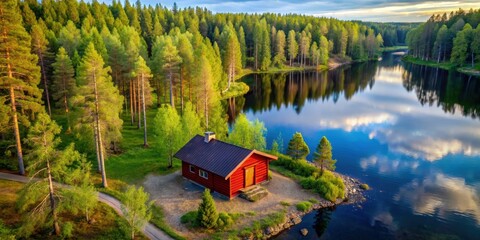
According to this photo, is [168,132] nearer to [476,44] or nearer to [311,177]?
[311,177]

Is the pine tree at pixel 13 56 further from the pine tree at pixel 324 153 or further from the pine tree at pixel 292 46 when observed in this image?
the pine tree at pixel 292 46

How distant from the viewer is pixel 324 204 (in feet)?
97.5

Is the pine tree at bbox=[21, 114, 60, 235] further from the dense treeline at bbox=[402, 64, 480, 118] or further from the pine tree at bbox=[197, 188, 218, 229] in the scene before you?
the dense treeline at bbox=[402, 64, 480, 118]

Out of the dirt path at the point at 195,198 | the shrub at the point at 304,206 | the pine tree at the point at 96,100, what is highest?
the pine tree at the point at 96,100

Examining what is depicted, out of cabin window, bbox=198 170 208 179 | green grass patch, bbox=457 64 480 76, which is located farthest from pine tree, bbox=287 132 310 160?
green grass patch, bbox=457 64 480 76

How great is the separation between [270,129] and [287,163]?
15557mm

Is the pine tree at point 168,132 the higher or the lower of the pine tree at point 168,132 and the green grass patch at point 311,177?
the higher

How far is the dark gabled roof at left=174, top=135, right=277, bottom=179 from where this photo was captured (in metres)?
29.0

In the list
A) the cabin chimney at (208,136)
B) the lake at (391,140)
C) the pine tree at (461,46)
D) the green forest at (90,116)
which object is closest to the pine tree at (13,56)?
the green forest at (90,116)

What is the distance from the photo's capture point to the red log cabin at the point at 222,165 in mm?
29016

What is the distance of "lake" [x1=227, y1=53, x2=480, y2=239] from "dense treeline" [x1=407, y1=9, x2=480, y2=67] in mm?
12150

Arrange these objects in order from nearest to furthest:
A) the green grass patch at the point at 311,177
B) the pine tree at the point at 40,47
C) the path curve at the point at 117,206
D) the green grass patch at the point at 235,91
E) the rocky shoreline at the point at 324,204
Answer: the path curve at the point at 117,206, the rocky shoreline at the point at 324,204, the green grass patch at the point at 311,177, the pine tree at the point at 40,47, the green grass patch at the point at 235,91

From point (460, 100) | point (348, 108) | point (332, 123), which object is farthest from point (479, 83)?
point (332, 123)

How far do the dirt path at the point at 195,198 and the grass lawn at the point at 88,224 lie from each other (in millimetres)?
3621
